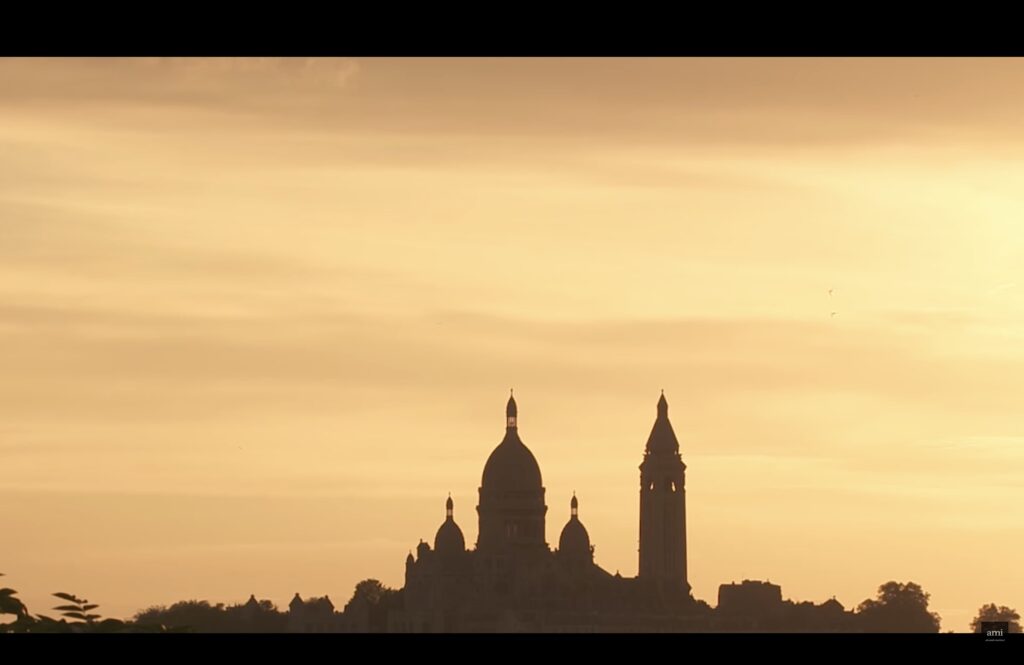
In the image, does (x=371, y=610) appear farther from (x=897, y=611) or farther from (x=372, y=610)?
(x=897, y=611)

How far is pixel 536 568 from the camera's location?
424 ft

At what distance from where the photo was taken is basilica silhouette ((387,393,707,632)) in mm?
124625

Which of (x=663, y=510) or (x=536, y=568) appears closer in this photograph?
(x=536, y=568)

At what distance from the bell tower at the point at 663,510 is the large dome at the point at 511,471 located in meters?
8.27

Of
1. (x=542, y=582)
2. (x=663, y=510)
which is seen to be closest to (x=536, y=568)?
(x=542, y=582)

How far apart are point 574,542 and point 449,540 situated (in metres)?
7.13

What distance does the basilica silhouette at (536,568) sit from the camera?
409ft

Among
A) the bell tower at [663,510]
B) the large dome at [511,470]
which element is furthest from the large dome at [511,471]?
the bell tower at [663,510]
